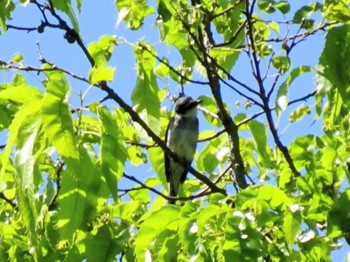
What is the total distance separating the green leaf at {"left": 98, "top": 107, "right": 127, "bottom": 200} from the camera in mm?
2559

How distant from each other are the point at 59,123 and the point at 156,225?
0.55m

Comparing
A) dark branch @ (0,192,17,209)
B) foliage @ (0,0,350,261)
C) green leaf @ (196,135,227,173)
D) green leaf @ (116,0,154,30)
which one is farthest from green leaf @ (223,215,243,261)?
green leaf @ (196,135,227,173)

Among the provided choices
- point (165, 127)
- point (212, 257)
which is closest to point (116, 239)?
point (212, 257)

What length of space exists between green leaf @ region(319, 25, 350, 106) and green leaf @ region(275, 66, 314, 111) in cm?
14

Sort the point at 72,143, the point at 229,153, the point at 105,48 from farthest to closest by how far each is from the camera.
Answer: the point at 229,153, the point at 105,48, the point at 72,143

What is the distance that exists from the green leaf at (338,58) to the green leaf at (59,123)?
816 mm

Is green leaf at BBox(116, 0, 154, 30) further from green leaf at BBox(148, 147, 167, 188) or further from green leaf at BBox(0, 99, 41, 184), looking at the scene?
green leaf at BBox(0, 99, 41, 184)

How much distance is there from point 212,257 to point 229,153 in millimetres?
1639

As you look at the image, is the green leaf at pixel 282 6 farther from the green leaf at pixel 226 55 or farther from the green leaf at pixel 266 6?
the green leaf at pixel 226 55

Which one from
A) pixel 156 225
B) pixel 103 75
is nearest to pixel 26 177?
pixel 103 75

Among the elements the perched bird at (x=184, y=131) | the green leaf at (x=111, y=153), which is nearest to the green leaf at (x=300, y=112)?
the green leaf at (x=111, y=153)

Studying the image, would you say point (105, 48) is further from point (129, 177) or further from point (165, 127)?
point (165, 127)

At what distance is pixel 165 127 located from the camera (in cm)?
462

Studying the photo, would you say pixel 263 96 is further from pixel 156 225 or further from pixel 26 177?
pixel 26 177
